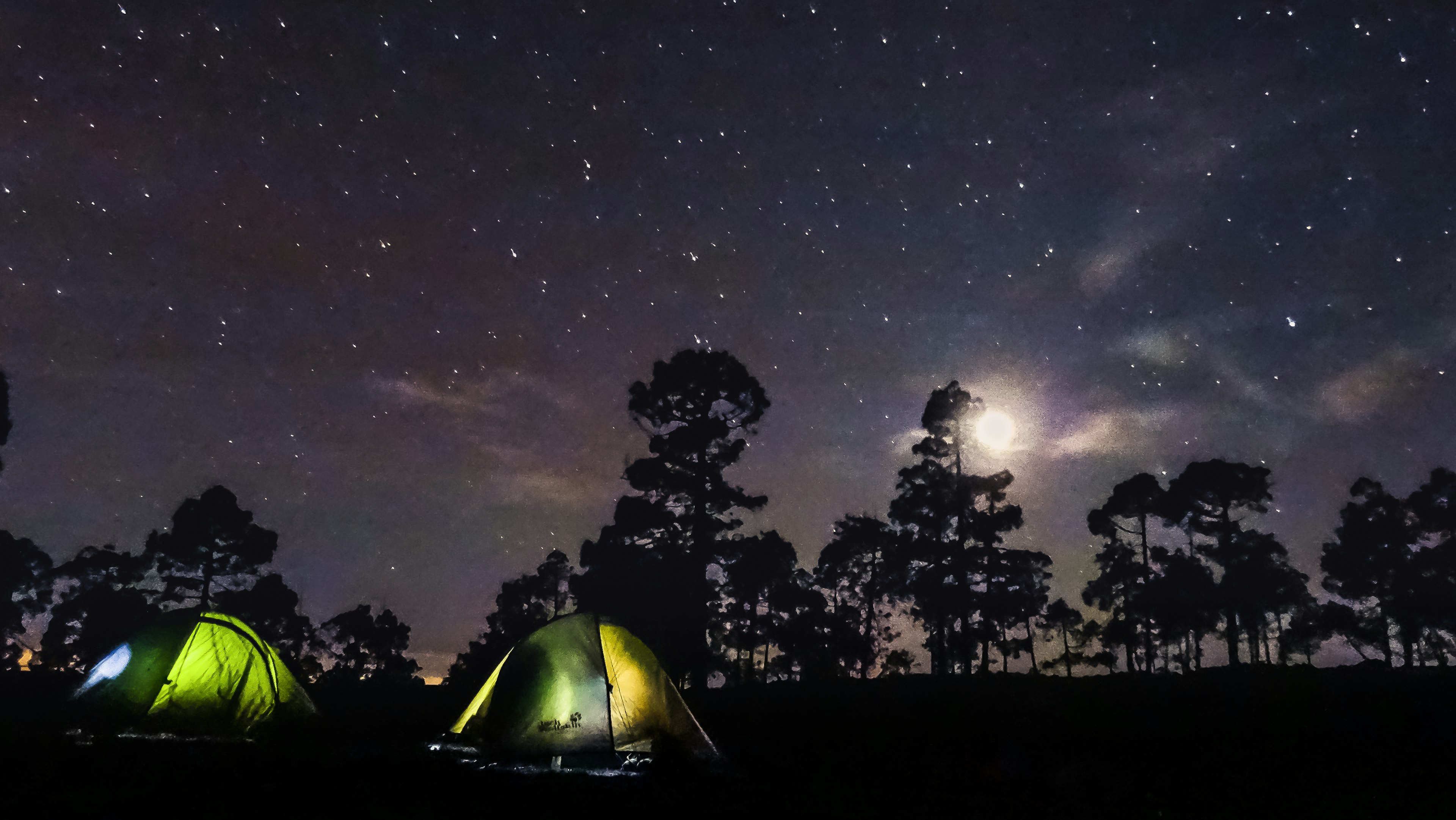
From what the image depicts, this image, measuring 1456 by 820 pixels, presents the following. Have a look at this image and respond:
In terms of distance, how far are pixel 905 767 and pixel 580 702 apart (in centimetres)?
635

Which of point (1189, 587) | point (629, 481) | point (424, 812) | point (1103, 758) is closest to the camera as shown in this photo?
point (424, 812)

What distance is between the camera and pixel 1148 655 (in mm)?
48375

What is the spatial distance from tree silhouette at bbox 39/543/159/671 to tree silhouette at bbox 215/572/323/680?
382 cm

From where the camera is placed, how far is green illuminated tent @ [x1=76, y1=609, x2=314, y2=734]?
15797 millimetres

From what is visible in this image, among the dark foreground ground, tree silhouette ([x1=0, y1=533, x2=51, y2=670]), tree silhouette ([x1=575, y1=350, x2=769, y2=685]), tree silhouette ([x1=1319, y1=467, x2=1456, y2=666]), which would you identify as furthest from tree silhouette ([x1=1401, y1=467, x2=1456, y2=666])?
tree silhouette ([x1=0, y1=533, x2=51, y2=670])

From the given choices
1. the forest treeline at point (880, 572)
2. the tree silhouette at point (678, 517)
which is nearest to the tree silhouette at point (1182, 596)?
the forest treeline at point (880, 572)

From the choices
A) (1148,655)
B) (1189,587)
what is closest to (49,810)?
(1189,587)

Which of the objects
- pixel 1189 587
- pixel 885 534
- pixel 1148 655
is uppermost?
pixel 885 534

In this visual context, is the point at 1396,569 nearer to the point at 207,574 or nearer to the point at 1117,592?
the point at 1117,592

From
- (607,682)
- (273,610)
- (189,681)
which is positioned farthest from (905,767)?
(273,610)

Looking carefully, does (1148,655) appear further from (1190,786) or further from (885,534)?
(1190,786)

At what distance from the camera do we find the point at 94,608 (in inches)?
1804

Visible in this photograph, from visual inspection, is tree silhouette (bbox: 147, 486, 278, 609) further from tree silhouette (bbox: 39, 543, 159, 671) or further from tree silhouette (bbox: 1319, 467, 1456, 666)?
tree silhouette (bbox: 1319, 467, 1456, 666)

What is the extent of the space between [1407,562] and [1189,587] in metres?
10.1
